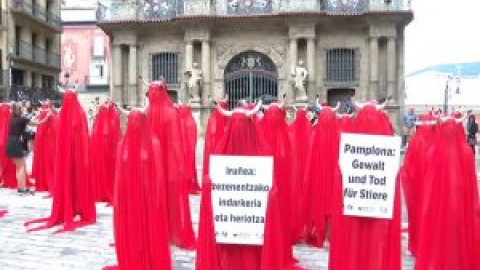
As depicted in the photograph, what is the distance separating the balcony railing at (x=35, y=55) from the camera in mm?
37966

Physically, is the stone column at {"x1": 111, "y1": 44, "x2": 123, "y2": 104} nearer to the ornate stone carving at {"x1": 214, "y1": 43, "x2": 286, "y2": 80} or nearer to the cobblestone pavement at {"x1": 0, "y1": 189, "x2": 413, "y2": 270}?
the ornate stone carving at {"x1": 214, "y1": 43, "x2": 286, "y2": 80}

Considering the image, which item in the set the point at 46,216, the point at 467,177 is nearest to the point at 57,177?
the point at 46,216

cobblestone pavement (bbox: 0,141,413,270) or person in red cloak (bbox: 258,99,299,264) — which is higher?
person in red cloak (bbox: 258,99,299,264)

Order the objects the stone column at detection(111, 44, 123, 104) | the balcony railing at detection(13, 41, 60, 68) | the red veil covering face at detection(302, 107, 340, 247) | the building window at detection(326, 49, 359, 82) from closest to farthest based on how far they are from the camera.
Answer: the red veil covering face at detection(302, 107, 340, 247)
the building window at detection(326, 49, 359, 82)
the stone column at detection(111, 44, 123, 104)
the balcony railing at detection(13, 41, 60, 68)

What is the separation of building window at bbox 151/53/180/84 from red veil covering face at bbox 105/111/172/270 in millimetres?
25080

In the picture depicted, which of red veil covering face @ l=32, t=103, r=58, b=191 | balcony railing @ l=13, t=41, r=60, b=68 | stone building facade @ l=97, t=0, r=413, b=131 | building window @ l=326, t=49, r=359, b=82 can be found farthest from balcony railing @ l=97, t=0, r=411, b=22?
red veil covering face @ l=32, t=103, r=58, b=191

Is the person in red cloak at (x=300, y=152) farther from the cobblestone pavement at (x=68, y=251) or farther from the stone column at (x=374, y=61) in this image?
the stone column at (x=374, y=61)

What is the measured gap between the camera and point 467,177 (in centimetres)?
621

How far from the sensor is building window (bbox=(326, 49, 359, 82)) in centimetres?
3000

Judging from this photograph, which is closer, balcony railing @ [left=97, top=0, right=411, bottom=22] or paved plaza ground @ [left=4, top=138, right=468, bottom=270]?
paved plaza ground @ [left=4, top=138, right=468, bottom=270]

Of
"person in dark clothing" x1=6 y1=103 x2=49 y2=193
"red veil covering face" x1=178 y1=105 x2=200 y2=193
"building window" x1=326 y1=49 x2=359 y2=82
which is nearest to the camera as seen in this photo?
"person in dark clothing" x1=6 y1=103 x2=49 y2=193

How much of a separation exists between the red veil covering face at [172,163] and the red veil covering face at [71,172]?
1941 mm

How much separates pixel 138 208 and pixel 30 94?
31.8 m

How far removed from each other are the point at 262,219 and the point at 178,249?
2821 millimetres
